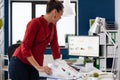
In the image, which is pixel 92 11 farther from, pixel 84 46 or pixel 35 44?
pixel 35 44

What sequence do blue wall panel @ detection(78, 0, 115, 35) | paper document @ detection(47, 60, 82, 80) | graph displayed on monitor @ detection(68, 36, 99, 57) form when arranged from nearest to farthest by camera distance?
paper document @ detection(47, 60, 82, 80)
graph displayed on monitor @ detection(68, 36, 99, 57)
blue wall panel @ detection(78, 0, 115, 35)

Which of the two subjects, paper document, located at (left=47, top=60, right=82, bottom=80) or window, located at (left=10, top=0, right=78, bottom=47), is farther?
window, located at (left=10, top=0, right=78, bottom=47)

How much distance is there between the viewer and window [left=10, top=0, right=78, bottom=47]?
5.57 meters

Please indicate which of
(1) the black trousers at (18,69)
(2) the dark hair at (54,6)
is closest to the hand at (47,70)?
(1) the black trousers at (18,69)

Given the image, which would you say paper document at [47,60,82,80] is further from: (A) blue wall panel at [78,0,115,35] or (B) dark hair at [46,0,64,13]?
(A) blue wall panel at [78,0,115,35]

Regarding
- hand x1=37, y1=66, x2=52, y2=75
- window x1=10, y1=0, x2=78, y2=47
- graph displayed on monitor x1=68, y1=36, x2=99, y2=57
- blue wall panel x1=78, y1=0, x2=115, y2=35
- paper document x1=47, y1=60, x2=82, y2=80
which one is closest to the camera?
hand x1=37, y1=66, x2=52, y2=75

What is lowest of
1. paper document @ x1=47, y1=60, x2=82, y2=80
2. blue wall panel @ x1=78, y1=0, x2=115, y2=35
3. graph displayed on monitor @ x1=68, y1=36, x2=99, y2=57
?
paper document @ x1=47, y1=60, x2=82, y2=80

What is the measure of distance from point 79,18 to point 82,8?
21 centimetres

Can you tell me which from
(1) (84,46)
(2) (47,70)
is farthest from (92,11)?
(2) (47,70)

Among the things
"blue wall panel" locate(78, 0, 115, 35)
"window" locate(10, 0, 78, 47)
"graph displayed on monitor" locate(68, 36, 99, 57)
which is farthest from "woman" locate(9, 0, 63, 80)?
"window" locate(10, 0, 78, 47)

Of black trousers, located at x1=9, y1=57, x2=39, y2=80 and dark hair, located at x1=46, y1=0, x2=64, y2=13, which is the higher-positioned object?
dark hair, located at x1=46, y1=0, x2=64, y2=13

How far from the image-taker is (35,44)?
220cm

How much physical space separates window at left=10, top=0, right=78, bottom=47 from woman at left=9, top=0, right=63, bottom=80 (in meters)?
3.23

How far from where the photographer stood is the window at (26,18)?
5.57m
